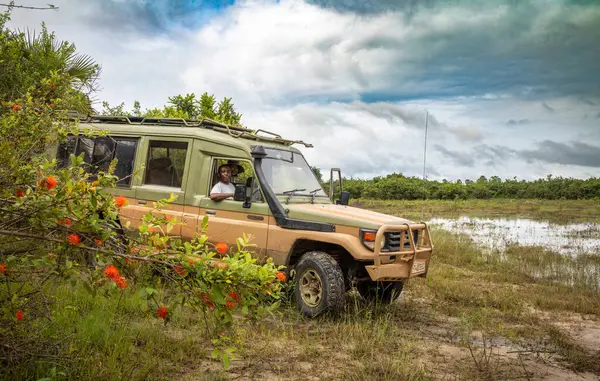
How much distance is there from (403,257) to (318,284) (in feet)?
3.56

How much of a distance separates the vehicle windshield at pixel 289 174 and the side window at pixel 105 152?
223cm

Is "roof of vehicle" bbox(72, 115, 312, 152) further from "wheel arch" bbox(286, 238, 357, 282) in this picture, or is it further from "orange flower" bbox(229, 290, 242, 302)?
"orange flower" bbox(229, 290, 242, 302)

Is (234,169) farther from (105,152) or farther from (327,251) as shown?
(105,152)

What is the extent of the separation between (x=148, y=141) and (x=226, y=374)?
4.36 m

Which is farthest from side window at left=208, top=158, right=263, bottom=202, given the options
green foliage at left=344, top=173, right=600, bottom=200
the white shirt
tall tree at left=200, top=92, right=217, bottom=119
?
green foliage at left=344, top=173, right=600, bottom=200

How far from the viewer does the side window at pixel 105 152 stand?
767 cm

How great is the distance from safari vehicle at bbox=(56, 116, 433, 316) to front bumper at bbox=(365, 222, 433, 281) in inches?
0.5

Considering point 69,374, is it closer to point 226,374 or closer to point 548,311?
point 226,374

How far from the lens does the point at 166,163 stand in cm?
732

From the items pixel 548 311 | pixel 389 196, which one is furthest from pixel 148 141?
pixel 389 196

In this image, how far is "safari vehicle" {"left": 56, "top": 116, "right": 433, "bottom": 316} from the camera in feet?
19.6

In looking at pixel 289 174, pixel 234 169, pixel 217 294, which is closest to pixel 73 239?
pixel 217 294

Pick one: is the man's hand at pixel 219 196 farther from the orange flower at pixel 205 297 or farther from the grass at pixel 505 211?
the grass at pixel 505 211

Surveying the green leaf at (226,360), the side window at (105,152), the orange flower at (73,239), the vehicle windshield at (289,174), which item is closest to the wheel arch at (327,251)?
the vehicle windshield at (289,174)
